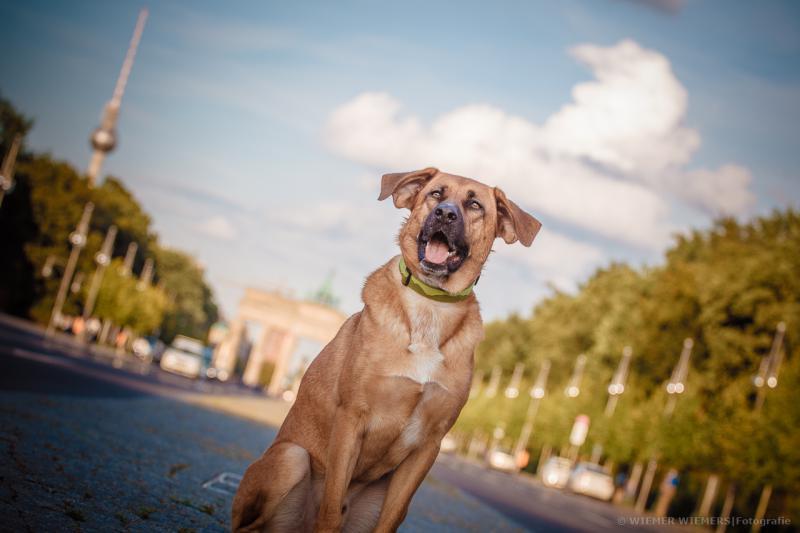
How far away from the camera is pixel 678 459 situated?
4194cm

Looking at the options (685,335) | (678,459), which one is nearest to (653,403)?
(678,459)

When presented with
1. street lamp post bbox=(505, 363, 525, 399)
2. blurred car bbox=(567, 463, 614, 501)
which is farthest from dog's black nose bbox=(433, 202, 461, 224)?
street lamp post bbox=(505, 363, 525, 399)

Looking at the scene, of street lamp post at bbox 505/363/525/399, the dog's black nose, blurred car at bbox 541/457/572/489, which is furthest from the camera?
street lamp post at bbox 505/363/525/399

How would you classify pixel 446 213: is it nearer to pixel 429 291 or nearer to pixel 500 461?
pixel 429 291

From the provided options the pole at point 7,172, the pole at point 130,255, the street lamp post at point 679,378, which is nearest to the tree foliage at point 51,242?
the pole at point 130,255

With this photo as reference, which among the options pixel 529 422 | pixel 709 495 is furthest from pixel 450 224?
pixel 529 422

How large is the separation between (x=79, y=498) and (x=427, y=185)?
2.68 m

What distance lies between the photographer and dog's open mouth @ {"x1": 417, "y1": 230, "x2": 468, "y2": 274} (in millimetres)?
5280

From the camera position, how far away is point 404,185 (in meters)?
5.63

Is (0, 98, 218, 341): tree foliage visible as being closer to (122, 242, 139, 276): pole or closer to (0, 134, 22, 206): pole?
(122, 242, 139, 276): pole

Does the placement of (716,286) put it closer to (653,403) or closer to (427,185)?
(653,403)

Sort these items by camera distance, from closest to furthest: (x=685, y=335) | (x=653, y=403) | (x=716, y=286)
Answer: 1. (x=653, y=403)
2. (x=716, y=286)
3. (x=685, y=335)

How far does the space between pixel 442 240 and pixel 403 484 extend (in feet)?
4.27

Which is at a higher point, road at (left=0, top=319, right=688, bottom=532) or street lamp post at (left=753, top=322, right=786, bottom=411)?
street lamp post at (left=753, top=322, right=786, bottom=411)
